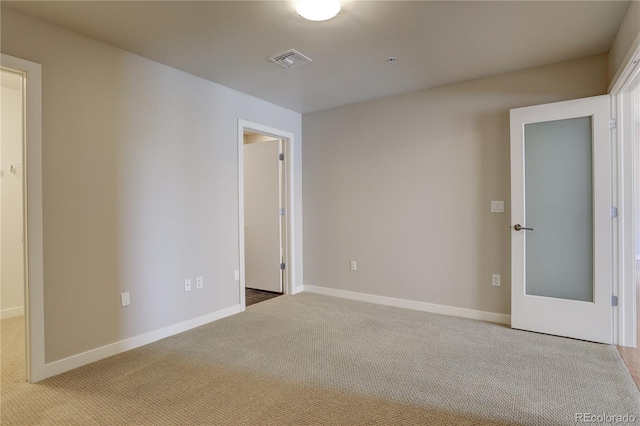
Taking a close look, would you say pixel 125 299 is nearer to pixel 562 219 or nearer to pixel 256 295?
pixel 256 295

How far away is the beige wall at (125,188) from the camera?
7.93 feet

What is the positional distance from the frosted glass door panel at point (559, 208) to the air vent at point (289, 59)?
219 cm

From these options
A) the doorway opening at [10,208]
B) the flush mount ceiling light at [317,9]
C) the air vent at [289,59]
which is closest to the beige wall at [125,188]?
the air vent at [289,59]

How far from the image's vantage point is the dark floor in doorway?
4401mm

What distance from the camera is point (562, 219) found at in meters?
3.05

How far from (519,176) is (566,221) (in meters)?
0.56

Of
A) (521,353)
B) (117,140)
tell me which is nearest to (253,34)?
(117,140)

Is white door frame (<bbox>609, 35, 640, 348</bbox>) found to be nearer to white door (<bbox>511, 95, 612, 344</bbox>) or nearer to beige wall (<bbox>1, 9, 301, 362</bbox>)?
white door (<bbox>511, 95, 612, 344</bbox>)

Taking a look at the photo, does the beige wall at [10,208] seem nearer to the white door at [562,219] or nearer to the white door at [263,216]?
the white door at [263,216]

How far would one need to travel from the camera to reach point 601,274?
2.86 m

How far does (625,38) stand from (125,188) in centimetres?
391

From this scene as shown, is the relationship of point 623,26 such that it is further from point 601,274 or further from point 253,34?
point 253,34

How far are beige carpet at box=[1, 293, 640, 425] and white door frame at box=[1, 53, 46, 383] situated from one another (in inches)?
9.8

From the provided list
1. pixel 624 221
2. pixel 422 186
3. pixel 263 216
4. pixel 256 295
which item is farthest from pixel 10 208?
pixel 624 221
